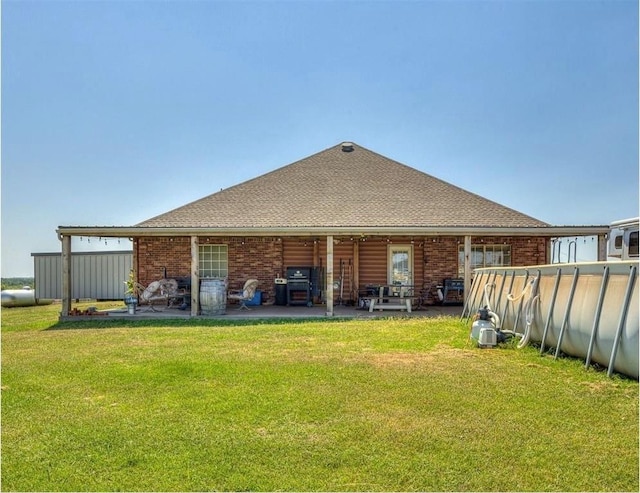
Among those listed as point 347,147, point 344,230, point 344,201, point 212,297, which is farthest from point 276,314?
point 347,147

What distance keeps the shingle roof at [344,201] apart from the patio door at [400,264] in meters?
1.41

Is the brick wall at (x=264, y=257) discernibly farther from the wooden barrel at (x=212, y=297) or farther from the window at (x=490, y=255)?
the wooden barrel at (x=212, y=297)

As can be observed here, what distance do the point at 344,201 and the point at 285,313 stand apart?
5008 mm

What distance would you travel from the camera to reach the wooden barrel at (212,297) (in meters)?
11.6

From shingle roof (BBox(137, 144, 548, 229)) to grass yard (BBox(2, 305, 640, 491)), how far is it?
22.3 feet

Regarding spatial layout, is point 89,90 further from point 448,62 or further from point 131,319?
point 448,62

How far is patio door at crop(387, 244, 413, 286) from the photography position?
1470cm

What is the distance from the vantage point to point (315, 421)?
3.75m

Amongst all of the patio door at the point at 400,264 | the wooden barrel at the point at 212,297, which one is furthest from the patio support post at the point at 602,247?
the wooden barrel at the point at 212,297

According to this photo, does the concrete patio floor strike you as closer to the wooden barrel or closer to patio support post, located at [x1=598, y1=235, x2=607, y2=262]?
the wooden barrel

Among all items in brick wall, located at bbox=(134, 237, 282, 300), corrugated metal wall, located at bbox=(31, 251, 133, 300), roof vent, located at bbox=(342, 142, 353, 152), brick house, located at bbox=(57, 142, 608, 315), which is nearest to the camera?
brick house, located at bbox=(57, 142, 608, 315)

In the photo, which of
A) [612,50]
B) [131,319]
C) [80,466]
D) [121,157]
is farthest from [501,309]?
[121,157]

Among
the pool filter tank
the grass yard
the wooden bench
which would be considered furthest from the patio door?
the grass yard

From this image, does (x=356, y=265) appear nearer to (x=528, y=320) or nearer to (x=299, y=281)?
(x=299, y=281)
